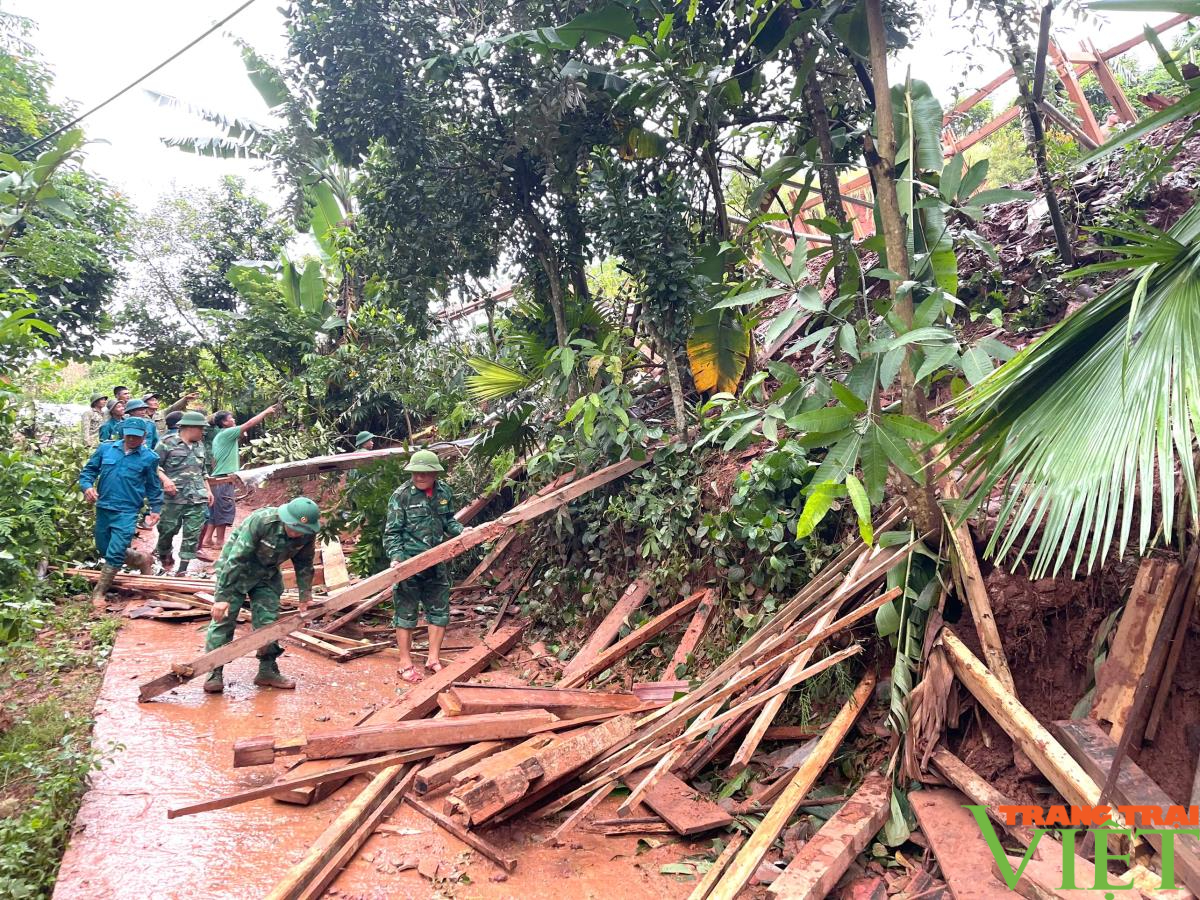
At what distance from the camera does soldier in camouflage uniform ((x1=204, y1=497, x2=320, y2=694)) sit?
5.34 m

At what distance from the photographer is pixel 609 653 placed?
5402 millimetres

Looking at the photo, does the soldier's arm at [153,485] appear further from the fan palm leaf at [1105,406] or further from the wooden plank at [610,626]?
the fan palm leaf at [1105,406]

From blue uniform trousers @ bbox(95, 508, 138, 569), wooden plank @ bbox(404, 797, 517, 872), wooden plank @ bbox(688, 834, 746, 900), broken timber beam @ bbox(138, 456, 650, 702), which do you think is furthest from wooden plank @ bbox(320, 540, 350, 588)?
wooden plank @ bbox(688, 834, 746, 900)

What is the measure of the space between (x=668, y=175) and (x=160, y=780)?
6.06m

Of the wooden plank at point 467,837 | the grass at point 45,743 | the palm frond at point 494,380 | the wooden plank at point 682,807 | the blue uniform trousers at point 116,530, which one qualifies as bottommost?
the wooden plank at point 682,807

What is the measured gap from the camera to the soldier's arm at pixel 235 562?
17.7 feet

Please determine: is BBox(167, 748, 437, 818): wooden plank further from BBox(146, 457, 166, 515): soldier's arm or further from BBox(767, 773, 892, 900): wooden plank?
BBox(146, 457, 166, 515): soldier's arm

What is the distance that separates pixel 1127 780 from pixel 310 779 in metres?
3.86

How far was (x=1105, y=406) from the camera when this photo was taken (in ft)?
7.36

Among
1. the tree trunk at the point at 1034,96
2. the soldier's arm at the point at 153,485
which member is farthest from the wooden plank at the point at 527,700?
the tree trunk at the point at 1034,96

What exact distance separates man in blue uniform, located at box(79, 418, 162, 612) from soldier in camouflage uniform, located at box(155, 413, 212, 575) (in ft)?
1.62

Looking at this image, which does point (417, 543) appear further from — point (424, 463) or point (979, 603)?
point (979, 603)

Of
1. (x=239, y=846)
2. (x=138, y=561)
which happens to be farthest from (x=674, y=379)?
(x=138, y=561)

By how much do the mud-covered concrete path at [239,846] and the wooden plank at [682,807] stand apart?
11 cm
